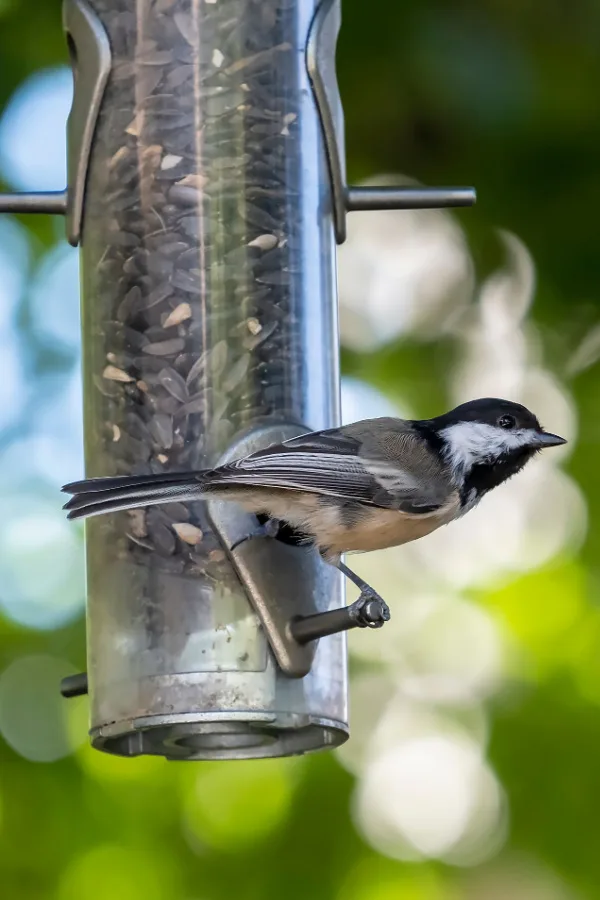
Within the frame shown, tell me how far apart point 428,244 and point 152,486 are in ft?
7.12

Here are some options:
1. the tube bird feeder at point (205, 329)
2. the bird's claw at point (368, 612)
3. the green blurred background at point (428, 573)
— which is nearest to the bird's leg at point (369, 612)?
the bird's claw at point (368, 612)

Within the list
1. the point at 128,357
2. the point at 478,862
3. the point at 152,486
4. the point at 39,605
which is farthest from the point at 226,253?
the point at 478,862

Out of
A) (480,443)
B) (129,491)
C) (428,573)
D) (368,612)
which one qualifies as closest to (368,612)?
(368,612)

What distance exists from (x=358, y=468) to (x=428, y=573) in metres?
1.72

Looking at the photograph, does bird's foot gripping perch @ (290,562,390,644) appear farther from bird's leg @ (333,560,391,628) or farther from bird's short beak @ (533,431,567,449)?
bird's short beak @ (533,431,567,449)

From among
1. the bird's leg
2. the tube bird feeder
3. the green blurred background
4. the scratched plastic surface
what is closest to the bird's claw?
the bird's leg

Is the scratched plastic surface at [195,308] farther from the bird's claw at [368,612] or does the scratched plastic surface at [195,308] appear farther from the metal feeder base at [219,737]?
the bird's claw at [368,612]

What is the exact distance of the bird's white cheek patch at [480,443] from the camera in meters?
2.88

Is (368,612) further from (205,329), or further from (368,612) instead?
(205,329)

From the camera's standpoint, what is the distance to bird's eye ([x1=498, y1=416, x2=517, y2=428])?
9.49ft

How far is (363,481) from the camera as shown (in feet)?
8.90

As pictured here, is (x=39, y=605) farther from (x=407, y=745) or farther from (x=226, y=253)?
(x=226, y=253)

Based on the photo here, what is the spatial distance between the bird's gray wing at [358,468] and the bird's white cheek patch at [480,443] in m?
0.06

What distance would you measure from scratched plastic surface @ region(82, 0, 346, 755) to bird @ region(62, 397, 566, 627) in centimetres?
12
